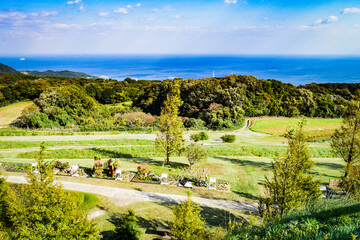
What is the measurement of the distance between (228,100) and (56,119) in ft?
131

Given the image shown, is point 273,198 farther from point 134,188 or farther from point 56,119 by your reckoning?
point 56,119

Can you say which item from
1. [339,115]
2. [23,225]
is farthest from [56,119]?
[339,115]

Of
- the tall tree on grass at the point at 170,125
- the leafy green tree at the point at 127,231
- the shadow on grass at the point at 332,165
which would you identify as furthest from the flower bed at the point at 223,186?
the shadow on grass at the point at 332,165

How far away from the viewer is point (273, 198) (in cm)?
1032

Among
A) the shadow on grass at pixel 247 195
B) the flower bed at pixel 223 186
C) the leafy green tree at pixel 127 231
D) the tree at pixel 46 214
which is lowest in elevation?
the shadow on grass at pixel 247 195

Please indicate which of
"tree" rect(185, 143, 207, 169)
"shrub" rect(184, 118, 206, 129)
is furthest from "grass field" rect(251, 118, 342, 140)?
"tree" rect(185, 143, 207, 169)

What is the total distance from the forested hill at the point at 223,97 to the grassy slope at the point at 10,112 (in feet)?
12.3

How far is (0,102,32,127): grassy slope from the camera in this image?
Answer: 42.9m

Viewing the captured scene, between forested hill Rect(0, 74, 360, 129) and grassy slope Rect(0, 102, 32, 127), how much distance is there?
3740 mm

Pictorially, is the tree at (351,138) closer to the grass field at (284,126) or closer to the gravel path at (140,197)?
the gravel path at (140,197)

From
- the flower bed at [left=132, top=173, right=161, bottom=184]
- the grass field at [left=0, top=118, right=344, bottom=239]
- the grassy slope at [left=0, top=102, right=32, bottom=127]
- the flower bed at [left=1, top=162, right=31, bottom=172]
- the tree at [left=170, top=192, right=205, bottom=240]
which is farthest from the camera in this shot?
the grassy slope at [left=0, top=102, right=32, bottom=127]

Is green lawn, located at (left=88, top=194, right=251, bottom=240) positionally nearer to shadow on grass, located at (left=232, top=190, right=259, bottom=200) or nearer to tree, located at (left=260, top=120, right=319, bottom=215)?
shadow on grass, located at (left=232, top=190, right=259, bottom=200)

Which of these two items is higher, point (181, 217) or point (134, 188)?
point (181, 217)

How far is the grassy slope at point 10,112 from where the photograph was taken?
42.9 metres
